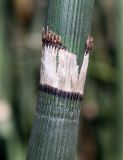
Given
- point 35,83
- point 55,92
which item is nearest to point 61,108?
point 55,92

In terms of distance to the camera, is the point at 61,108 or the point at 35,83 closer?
the point at 61,108

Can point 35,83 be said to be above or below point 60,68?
below

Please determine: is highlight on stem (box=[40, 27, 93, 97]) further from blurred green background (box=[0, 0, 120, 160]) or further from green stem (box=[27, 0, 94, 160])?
blurred green background (box=[0, 0, 120, 160])

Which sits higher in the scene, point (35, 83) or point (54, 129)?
point (54, 129)

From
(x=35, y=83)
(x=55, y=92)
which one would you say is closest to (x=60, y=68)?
(x=55, y=92)

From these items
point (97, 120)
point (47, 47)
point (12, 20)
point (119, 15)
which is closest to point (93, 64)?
point (97, 120)

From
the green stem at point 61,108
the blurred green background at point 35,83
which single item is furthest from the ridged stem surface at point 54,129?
the blurred green background at point 35,83

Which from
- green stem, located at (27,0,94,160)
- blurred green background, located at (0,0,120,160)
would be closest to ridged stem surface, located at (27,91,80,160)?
green stem, located at (27,0,94,160)

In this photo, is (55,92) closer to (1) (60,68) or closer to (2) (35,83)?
(1) (60,68)

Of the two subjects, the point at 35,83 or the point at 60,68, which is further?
the point at 35,83

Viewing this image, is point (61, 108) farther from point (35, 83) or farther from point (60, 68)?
point (35, 83)
